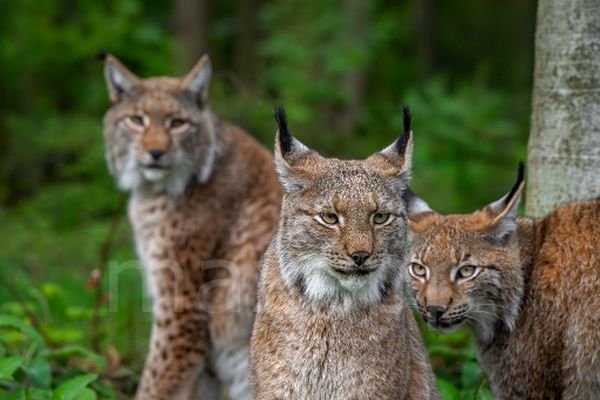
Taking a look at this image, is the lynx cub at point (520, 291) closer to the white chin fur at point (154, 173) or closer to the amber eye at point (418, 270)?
the amber eye at point (418, 270)

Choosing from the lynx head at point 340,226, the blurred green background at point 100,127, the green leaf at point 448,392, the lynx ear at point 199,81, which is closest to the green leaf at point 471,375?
the blurred green background at point 100,127

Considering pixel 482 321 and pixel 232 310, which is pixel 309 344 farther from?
pixel 232 310

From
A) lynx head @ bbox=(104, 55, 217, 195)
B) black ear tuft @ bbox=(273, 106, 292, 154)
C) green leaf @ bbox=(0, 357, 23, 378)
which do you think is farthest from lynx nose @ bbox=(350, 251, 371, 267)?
lynx head @ bbox=(104, 55, 217, 195)

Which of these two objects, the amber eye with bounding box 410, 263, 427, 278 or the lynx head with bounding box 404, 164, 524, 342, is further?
the amber eye with bounding box 410, 263, 427, 278

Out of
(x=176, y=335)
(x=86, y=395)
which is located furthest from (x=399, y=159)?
(x=176, y=335)

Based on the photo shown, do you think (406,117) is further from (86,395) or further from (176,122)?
(176,122)

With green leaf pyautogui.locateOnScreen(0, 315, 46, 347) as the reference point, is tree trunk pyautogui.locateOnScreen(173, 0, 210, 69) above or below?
above

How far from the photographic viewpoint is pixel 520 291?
16.2 ft

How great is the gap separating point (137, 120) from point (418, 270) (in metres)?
2.53

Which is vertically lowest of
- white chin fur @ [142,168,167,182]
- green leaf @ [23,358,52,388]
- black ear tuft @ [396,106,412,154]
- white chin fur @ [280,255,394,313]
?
green leaf @ [23,358,52,388]

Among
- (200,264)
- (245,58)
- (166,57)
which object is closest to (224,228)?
(200,264)

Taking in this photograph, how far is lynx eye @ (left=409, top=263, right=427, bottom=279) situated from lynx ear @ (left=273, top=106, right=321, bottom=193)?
2.57 feet

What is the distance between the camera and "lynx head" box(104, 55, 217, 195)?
22.0 feet

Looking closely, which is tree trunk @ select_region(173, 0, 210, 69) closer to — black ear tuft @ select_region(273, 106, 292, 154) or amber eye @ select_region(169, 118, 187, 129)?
amber eye @ select_region(169, 118, 187, 129)
